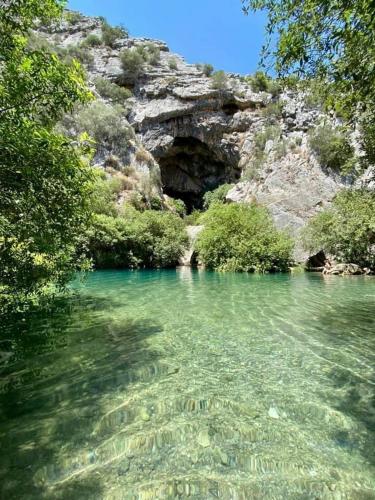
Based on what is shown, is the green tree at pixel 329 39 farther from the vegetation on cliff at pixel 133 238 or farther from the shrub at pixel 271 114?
the shrub at pixel 271 114

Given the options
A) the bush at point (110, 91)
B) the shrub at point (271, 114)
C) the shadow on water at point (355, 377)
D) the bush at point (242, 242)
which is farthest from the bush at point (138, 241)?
the shadow on water at point (355, 377)

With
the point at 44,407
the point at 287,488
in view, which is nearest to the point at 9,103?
the point at 44,407

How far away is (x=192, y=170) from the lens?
52.9 m

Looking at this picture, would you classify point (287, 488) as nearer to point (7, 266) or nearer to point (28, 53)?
point (7, 266)

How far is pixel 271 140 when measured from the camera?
1709 inches

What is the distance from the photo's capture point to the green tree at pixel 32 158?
414 centimetres

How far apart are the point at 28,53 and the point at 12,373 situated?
4.55m

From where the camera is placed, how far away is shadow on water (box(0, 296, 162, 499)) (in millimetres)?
2812

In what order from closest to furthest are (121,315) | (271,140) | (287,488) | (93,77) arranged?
(287,488) → (121,315) → (271,140) → (93,77)

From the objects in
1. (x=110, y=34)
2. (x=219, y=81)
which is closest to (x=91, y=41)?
(x=110, y=34)

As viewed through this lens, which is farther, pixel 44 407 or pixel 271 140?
pixel 271 140

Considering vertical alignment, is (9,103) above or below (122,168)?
below

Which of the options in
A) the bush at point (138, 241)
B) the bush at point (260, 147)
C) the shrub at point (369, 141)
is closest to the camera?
the shrub at point (369, 141)

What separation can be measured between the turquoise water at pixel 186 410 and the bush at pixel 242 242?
20022 millimetres
